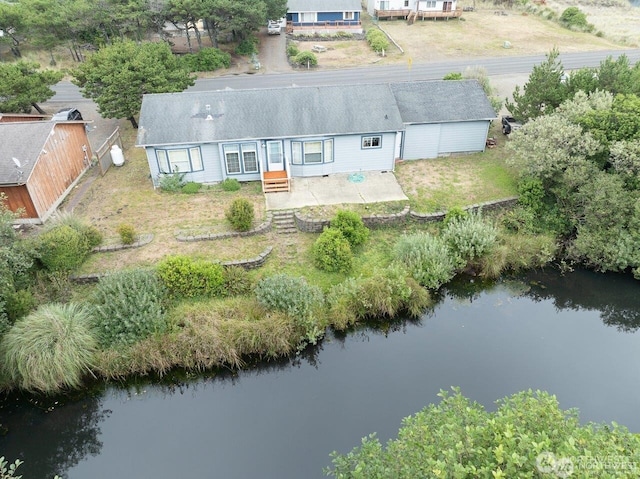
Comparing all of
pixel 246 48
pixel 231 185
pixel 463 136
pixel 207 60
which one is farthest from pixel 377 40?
pixel 231 185

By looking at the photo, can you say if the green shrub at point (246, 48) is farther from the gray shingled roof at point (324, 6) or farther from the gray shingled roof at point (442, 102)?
the gray shingled roof at point (442, 102)

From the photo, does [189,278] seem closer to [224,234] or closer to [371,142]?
[224,234]

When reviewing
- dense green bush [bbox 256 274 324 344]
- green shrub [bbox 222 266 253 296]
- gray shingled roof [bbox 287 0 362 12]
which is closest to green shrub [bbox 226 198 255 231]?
green shrub [bbox 222 266 253 296]

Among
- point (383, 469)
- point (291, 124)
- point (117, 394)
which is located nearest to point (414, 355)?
point (383, 469)

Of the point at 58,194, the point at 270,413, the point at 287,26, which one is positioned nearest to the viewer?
the point at 270,413

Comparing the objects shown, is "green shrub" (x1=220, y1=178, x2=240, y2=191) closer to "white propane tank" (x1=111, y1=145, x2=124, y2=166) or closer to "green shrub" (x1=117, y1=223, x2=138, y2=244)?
"green shrub" (x1=117, y1=223, x2=138, y2=244)

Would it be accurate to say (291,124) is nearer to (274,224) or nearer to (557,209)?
(274,224)

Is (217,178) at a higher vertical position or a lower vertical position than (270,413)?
higher
